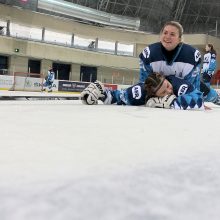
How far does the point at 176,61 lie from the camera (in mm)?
3014

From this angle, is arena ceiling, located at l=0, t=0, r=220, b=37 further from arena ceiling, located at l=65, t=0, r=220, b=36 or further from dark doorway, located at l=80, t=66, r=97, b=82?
dark doorway, located at l=80, t=66, r=97, b=82

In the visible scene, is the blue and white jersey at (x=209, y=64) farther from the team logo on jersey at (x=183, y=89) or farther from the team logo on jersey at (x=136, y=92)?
the team logo on jersey at (x=183, y=89)

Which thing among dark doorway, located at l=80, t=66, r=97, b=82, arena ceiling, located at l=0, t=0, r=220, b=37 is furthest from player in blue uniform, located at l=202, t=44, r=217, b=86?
arena ceiling, located at l=0, t=0, r=220, b=37

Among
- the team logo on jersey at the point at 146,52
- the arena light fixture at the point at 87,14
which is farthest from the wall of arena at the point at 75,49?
the team logo on jersey at the point at 146,52

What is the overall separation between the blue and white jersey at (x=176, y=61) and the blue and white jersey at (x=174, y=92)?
0.10 meters

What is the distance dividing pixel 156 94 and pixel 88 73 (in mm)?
17111

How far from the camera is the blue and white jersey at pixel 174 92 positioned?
109 inches

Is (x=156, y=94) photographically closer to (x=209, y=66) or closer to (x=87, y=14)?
(x=209, y=66)

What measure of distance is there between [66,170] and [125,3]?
858 inches

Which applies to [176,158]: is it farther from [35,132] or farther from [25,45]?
[25,45]

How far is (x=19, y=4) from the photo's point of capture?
55.5 feet

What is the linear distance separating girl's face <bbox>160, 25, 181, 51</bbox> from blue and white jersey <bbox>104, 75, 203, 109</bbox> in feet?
0.75

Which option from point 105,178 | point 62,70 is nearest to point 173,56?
point 105,178

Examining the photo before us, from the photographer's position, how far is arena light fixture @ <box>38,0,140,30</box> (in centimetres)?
1828
